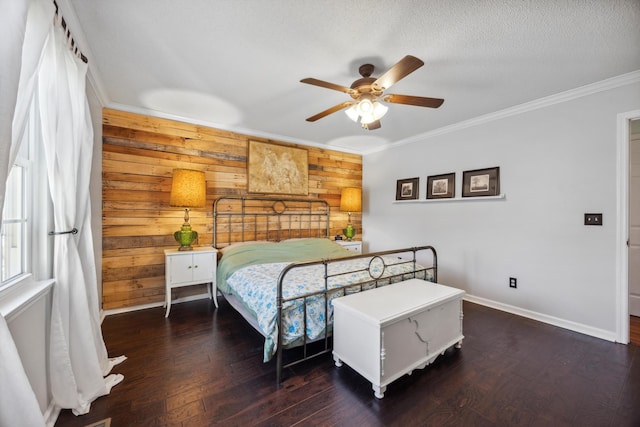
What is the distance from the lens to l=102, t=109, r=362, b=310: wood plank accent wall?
300cm

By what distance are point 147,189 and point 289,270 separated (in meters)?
2.26

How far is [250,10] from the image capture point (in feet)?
5.26

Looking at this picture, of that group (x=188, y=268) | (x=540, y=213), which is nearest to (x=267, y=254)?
(x=188, y=268)

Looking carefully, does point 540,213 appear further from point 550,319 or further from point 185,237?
point 185,237

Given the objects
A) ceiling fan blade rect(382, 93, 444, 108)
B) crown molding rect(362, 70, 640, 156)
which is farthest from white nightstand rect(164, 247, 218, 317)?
crown molding rect(362, 70, 640, 156)

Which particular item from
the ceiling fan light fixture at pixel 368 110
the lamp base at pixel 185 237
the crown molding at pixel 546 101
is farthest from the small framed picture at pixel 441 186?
the lamp base at pixel 185 237

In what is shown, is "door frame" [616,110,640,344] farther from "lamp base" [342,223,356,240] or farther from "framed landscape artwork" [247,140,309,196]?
"framed landscape artwork" [247,140,309,196]

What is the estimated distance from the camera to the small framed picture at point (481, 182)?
3.22 m

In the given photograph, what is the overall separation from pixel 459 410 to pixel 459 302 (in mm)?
849

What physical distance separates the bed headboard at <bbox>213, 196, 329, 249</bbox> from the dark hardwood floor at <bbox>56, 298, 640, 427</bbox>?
1.52 meters

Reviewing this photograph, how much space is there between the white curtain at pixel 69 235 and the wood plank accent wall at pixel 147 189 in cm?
140

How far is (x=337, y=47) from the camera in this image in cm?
192

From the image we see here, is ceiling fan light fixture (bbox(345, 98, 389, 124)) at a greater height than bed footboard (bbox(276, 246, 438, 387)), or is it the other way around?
ceiling fan light fixture (bbox(345, 98, 389, 124))

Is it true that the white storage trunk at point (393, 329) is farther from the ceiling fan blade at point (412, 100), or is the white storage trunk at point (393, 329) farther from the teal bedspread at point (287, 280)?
the ceiling fan blade at point (412, 100)
